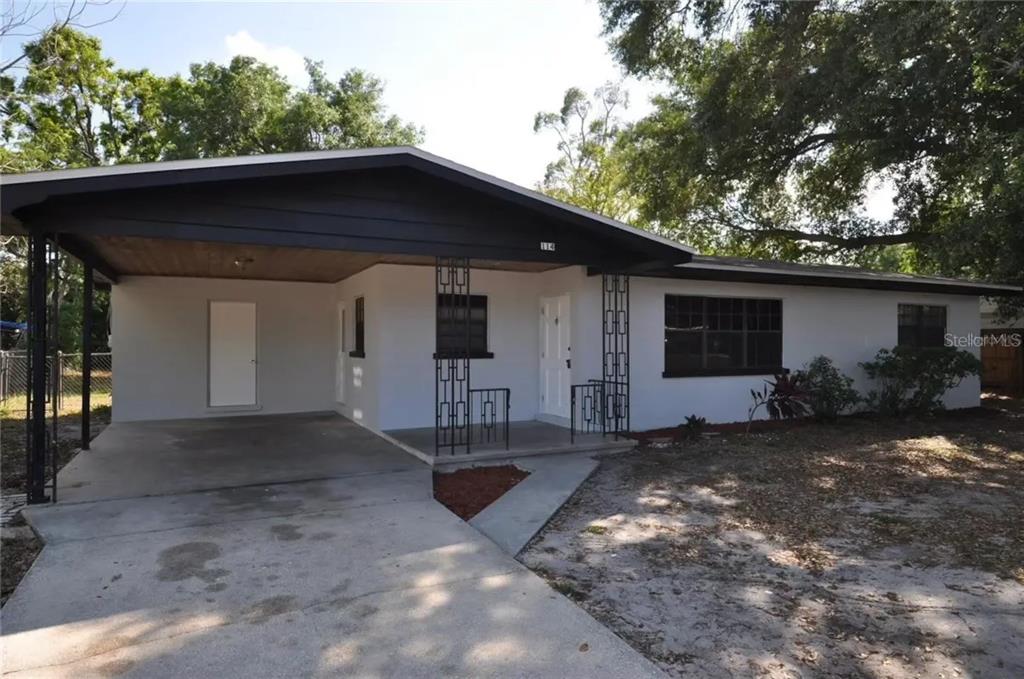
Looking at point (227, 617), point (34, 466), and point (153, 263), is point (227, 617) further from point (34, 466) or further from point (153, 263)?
point (153, 263)

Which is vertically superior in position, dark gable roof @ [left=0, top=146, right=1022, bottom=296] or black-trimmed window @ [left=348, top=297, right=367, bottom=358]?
dark gable roof @ [left=0, top=146, right=1022, bottom=296]

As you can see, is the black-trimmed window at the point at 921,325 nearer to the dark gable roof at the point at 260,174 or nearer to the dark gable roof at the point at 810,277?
the dark gable roof at the point at 810,277

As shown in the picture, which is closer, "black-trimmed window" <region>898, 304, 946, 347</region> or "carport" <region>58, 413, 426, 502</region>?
"carport" <region>58, 413, 426, 502</region>

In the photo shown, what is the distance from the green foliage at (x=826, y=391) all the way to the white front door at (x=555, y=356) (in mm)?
3920

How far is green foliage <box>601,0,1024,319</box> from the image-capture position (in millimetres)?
9430

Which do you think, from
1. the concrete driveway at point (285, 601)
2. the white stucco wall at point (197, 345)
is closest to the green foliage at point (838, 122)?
the white stucco wall at point (197, 345)

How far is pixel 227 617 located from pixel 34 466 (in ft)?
11.0

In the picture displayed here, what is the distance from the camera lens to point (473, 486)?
6.23m

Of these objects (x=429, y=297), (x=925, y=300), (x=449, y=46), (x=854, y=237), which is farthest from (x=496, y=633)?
(x=854, y=237)

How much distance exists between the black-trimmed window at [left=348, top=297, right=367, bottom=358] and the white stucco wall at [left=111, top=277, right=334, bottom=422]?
6.13 ft

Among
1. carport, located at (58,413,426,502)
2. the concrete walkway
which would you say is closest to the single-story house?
carport, located at (58,413,426,502)

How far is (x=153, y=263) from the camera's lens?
9359 mm

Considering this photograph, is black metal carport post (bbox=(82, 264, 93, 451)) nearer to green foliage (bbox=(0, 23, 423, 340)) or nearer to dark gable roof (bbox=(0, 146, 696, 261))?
dark gable roof (bbox=(0, 146, 696, 261))

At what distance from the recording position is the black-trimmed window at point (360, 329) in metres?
9.84
